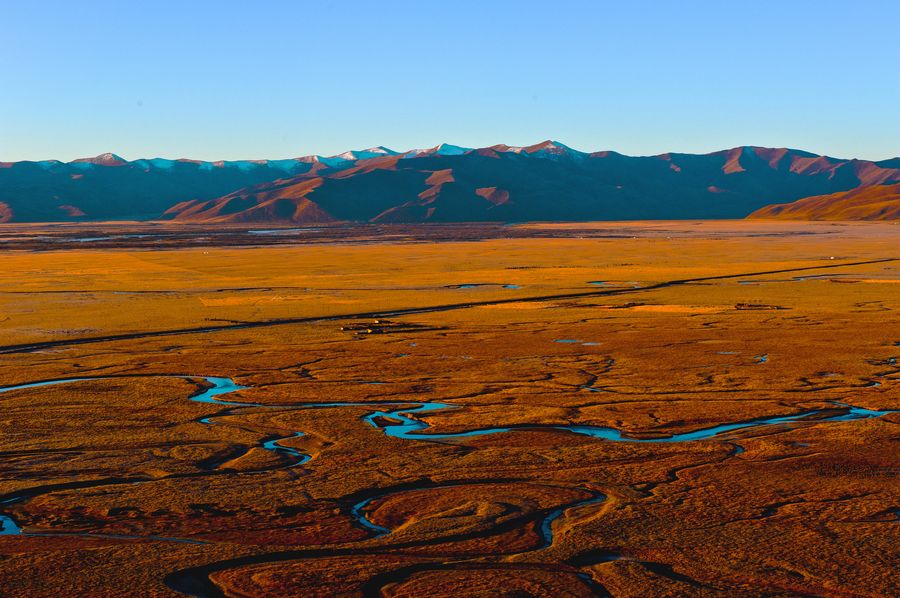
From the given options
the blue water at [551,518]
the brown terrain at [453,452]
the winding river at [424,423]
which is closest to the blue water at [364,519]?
the brown terrain at [453,452]

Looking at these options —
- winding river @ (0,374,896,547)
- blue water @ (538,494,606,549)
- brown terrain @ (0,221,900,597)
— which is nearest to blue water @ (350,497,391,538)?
brown terrain @ (0,221,900,597)

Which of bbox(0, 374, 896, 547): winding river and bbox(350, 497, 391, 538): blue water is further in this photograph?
bbox(0, 374, 896, 547): winding river

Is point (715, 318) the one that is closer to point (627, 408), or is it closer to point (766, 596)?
point (627, 408)

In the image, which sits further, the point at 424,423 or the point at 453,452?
the point at 424,423

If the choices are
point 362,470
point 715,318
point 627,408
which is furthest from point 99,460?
point 715,318

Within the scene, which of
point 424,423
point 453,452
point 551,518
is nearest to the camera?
point 551,518

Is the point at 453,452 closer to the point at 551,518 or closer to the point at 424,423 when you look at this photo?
the point at 424,423

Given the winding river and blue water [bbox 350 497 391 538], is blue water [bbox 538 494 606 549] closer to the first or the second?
the winding river

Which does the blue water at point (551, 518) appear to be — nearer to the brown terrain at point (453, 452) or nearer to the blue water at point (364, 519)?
the brown terrain at point (453, 452)

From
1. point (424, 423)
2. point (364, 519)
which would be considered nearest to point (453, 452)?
point (424, 423)

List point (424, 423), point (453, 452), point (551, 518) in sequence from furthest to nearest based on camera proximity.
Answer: point (424, 423) < point (453, 452) < point (551, 518)
